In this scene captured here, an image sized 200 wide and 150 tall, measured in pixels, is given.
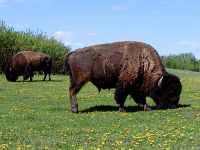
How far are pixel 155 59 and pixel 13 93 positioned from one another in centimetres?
1115

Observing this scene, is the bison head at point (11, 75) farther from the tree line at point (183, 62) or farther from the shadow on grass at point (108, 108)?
the tree line at point (183, 62)

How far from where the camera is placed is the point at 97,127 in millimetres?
13453

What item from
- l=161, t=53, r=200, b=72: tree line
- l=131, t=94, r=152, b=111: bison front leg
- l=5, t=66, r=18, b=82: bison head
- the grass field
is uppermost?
l=161, t=53, r=200, b=72: tree line

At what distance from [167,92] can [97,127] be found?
16.3 ft

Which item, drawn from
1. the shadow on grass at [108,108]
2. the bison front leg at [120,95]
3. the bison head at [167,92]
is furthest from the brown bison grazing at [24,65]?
the bison head at [167,92]

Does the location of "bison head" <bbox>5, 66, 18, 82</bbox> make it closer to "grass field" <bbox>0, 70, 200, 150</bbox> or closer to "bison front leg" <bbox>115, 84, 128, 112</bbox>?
"grass field" <bbox>0, 70, 200, 150</bbox>

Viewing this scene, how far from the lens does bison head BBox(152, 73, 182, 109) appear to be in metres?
17.5

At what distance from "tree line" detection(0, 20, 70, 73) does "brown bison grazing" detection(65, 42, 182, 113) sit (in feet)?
100

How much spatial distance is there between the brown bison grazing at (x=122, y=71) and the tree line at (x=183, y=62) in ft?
245

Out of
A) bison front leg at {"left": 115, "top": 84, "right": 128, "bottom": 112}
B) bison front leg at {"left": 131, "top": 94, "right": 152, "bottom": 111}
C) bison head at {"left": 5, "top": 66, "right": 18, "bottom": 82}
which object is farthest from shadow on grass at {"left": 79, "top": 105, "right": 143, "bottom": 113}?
bison head at {"left": 5, "top": 66, "right": 18, "bottom": 82}

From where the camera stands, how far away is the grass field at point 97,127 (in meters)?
10.7

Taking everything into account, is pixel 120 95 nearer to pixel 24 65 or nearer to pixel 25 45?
pixel 24 65

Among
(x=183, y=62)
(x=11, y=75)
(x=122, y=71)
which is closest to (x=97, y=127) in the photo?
(x=122, y=71)

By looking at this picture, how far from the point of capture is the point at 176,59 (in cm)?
9494
